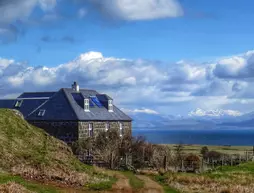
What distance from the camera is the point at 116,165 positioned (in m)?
59.2

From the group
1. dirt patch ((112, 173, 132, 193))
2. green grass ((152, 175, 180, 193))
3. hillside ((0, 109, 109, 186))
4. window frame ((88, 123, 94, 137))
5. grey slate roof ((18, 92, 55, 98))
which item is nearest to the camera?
dirt patch ((112, 173, 132, 193))

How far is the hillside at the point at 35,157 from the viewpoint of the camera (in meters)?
33.2

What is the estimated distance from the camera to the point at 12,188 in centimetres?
2414

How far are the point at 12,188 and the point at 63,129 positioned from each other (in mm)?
52728

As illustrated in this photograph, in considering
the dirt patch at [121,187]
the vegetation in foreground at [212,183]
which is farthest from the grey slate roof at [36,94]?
the dirt patch at [121,187]

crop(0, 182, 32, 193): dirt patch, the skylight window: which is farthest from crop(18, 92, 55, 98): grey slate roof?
crop(0, 182, 32, 193): dirt patch

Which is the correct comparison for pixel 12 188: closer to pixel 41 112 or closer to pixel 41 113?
pixel 41 113

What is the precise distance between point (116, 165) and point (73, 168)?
2079cm

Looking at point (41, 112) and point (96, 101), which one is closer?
point (41, 112)

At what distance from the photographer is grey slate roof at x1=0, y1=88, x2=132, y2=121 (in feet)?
254

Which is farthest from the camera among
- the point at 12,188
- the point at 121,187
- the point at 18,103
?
the point at 18,103

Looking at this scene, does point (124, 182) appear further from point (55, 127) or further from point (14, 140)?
point (55, 127)

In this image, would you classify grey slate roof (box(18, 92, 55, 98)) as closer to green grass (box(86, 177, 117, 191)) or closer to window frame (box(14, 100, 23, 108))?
window frame (box(14, 100, 23, 108))

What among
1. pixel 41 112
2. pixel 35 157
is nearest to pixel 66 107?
pixel 41 112
